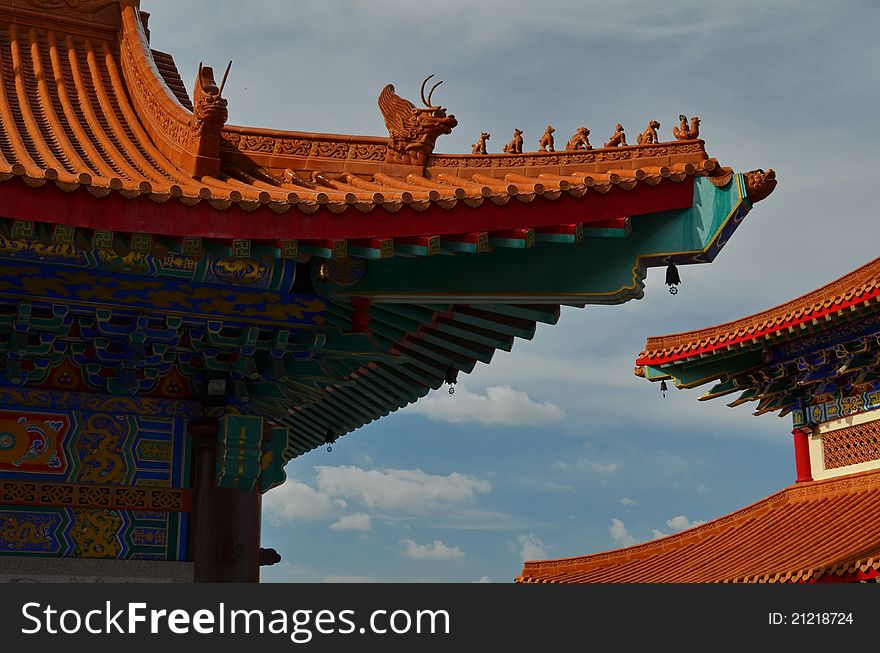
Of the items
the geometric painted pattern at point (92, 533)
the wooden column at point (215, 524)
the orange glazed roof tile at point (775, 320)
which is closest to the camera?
the geometric painted pattern at point (92, 533)

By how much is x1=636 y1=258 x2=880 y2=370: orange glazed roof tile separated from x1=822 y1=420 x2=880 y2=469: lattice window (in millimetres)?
1770

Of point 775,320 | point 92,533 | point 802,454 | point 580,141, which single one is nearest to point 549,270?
point 580,141

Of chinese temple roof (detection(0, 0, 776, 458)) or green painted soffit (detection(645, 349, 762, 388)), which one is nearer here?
chinese temple roof (detection(0, 0, 776, 458))

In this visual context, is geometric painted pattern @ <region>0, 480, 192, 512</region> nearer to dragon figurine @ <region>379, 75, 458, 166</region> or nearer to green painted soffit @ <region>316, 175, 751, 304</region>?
green painted soffit @ <region>316, 175, 751, 304</region>

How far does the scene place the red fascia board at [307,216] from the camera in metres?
7.39

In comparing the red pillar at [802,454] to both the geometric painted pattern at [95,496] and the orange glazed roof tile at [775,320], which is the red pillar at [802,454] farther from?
the geometric painted pattern at [95,496]

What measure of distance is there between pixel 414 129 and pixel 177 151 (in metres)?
1.82

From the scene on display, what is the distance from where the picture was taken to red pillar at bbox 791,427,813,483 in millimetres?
18219

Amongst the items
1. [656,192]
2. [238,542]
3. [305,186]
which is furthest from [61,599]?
[656,192]

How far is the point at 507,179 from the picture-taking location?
8.85m

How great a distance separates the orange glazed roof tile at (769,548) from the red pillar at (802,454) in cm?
16

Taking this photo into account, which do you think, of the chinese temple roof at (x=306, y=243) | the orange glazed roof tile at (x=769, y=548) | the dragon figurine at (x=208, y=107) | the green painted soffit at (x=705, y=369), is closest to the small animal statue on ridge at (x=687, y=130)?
the chinese temple roof at (x=306, y=243)

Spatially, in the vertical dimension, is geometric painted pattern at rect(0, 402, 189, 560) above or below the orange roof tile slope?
below

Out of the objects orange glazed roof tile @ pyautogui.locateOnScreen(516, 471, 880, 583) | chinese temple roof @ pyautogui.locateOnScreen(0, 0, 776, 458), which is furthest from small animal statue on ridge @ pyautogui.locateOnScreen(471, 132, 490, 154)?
orange glazed roof tile @ pyautogui.locateOnScreen(516, 471, 880, 583)
